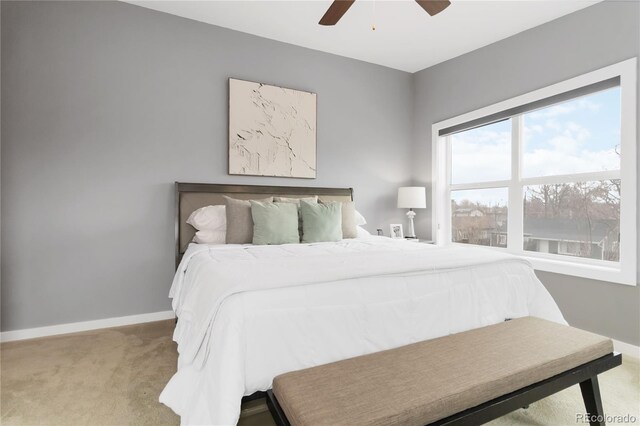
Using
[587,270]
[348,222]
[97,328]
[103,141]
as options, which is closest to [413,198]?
[348,222]

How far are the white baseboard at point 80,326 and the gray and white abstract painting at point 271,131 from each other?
1542 mm

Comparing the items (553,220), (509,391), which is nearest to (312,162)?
(553,220)

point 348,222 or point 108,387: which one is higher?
point 348,222

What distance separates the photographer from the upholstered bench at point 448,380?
0.98m

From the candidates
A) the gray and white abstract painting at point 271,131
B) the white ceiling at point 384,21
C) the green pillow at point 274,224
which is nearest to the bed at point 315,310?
the green pillow at point 274,224

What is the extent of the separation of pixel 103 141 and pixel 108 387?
1.95 metres

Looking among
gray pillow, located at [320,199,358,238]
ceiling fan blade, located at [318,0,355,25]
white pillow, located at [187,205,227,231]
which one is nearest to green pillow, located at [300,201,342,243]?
gray pillow, located at [320,199,358,238]

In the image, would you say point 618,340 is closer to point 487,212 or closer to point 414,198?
point 487,212

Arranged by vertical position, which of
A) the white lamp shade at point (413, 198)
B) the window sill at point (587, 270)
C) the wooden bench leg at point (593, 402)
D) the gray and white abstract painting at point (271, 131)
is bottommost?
the wooden bench leg at point (593, 402)

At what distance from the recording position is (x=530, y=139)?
3.23 meters

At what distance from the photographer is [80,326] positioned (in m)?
2.70

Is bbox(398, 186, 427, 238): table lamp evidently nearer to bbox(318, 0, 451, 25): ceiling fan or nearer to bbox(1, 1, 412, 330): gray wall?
bbox(1, 1, 412, 330): gray wall

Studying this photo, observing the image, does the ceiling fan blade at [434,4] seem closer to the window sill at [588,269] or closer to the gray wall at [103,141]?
the gray wall at [103,141]

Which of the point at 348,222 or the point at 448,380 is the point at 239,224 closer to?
the point at 348,222
